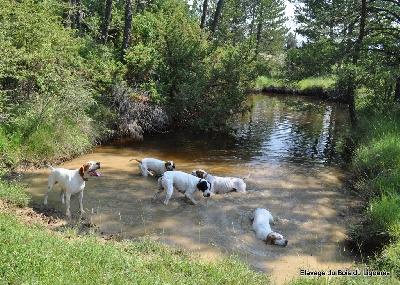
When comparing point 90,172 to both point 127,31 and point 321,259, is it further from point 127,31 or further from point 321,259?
point 127,31

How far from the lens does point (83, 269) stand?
14.4ft

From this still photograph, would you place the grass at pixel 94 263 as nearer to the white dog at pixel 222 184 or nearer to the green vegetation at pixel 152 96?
the green vegetation at pixel 152 96

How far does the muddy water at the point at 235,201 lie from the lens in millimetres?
6336

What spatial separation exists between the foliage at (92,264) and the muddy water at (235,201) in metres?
0.79

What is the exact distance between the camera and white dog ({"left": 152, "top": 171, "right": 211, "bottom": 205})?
8086 millimetres

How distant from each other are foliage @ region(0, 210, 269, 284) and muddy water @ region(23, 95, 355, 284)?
794 millimetres

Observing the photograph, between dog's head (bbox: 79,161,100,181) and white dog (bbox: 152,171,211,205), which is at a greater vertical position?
dog's head (bbox: 79,161,100,181)

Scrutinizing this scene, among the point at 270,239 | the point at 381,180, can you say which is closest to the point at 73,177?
the point at 270,239

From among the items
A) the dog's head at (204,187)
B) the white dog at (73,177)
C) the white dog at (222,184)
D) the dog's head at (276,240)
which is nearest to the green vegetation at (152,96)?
the white dog at (73,177)

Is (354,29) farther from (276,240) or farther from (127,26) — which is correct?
(276,240)

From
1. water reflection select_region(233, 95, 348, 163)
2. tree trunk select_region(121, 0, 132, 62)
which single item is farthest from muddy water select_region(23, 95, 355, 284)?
tree trunk select_region(121, 0, 132, 62)

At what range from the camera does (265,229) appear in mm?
6762

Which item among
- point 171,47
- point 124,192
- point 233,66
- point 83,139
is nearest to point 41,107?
point 83,139

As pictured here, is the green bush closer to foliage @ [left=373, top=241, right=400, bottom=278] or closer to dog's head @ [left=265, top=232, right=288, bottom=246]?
foliage @ [left=373, top=241, right=400, bottom=278]
